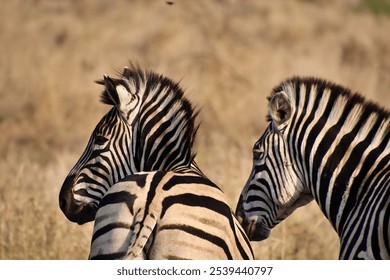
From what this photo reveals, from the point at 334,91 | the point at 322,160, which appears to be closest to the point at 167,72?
the point at 334,91

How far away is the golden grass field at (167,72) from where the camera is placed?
349 inches

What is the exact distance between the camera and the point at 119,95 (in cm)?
670

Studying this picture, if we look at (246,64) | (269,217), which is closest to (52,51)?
(246,64)

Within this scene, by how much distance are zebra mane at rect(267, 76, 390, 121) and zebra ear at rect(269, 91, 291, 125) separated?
10 centimetres

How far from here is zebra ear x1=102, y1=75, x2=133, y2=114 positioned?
6707 mm

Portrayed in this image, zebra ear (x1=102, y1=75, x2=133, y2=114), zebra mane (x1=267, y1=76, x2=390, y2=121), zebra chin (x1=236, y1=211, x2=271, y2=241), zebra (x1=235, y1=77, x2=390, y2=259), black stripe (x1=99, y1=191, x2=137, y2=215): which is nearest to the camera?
black stripe (x1=99, y1=191, x2=137, y2=215)

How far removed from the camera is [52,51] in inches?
786

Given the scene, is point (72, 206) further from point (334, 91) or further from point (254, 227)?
point (334, 91)

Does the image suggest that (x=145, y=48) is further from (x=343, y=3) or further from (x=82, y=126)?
(x=343, y=3)

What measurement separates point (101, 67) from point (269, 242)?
36.0 ft

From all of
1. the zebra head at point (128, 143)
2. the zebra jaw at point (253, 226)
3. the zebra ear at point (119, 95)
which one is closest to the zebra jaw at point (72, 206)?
the zebra head at point (128, 143)

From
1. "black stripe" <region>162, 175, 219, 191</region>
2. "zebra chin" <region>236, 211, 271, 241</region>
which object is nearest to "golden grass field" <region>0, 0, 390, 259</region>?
"zebra chin" <region>236, 211, 271, 241</region>

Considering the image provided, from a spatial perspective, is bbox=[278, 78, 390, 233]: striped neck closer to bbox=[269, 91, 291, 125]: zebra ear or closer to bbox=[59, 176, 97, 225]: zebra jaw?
bbox=[269, 91, 291, 125]: zebra ear

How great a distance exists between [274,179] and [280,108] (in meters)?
0.50
